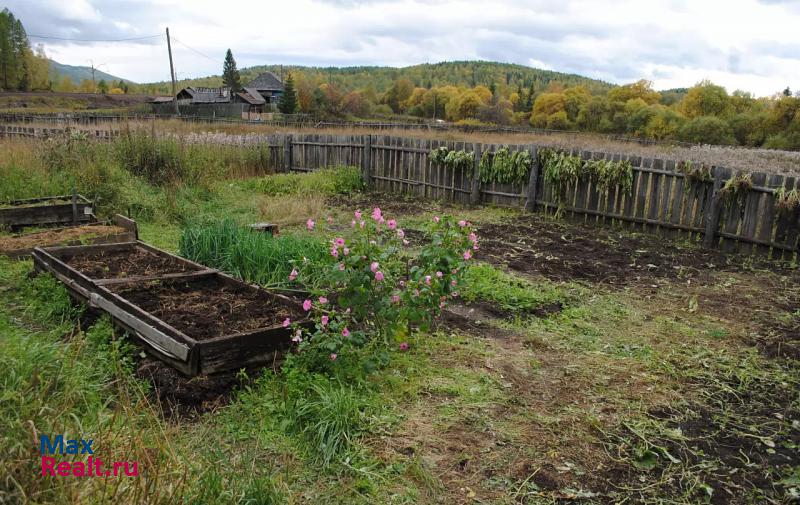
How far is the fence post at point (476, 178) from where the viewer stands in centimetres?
1180

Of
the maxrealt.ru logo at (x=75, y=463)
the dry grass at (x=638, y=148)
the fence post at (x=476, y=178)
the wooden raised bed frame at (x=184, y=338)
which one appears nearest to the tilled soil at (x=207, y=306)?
the wooden raised bed frame at (x=184, y=338)

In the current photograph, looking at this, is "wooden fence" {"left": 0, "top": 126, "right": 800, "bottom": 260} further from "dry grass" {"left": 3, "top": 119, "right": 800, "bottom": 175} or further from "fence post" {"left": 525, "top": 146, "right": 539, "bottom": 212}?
"dry grass" {"left": 3, "top": 119, "right": 800, "bottom": 175}

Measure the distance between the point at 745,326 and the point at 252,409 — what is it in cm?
452

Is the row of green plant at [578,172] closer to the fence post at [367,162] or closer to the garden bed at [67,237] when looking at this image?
the fence post at [367,162]

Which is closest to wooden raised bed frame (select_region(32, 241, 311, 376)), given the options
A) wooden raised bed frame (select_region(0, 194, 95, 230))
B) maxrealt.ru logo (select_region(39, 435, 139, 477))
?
maxrealt.ru logo (select_region(39, 435, 139, 477))

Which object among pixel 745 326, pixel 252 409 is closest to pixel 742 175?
pixel 745 326

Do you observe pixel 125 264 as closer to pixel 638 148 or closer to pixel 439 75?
pixel 638 148

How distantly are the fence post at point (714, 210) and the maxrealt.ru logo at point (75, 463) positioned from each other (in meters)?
8.46

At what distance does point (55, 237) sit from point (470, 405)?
5.85m

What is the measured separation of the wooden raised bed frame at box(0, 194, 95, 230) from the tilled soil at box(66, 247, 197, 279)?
8.05ft

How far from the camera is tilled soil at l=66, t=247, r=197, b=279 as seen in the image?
17.3ft

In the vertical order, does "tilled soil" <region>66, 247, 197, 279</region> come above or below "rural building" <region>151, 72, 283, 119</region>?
below

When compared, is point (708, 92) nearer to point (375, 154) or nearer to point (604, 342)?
point (375, 154)

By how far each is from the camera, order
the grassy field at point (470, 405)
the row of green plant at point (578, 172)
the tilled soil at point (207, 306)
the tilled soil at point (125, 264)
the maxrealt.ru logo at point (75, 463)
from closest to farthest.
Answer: the maxrealt.ru logo at point (75, 463)
the grassy field at point (470, 405)
the tilled soil at point (207, 306)
the tilled soil at point (125, 264)
the row of green plant at point (578, 172)
